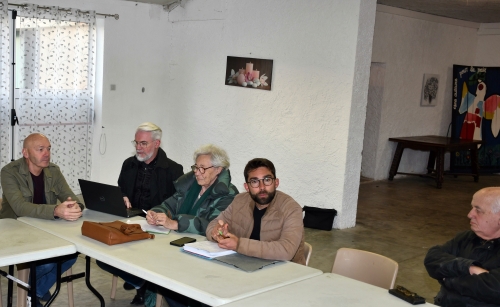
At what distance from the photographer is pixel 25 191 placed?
3.98 metres

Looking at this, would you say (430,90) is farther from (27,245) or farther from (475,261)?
(27,245)

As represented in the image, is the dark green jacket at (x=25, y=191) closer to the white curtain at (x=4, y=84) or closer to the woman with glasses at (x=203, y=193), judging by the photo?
the woman with glasses at (x=203, y=193)

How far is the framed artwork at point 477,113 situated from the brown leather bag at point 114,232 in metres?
9.07

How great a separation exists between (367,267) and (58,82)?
548 centimetres

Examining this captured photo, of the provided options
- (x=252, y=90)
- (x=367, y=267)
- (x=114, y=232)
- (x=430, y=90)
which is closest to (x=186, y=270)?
(x=114, y=232)

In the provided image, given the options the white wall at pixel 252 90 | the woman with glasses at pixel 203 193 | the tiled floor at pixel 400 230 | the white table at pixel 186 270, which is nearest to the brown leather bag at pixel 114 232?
the white table at pixel 186 270

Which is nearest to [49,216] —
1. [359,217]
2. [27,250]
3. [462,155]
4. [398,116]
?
[27,250]

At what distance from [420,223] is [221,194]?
14.2 ft

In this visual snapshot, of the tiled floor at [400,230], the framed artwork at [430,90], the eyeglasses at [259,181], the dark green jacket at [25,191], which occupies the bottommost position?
the tiled floor at [400,230]

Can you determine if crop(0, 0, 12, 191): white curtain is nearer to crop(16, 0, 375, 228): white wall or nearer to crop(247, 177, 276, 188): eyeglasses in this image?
crop(16, 0, 375, 228): white wall

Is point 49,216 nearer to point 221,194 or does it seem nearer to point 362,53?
point 221,194

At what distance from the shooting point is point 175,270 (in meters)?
2.87

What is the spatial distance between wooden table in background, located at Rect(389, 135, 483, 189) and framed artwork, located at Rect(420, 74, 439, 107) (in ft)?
2.07

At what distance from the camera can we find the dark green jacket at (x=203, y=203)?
11.9 ft
